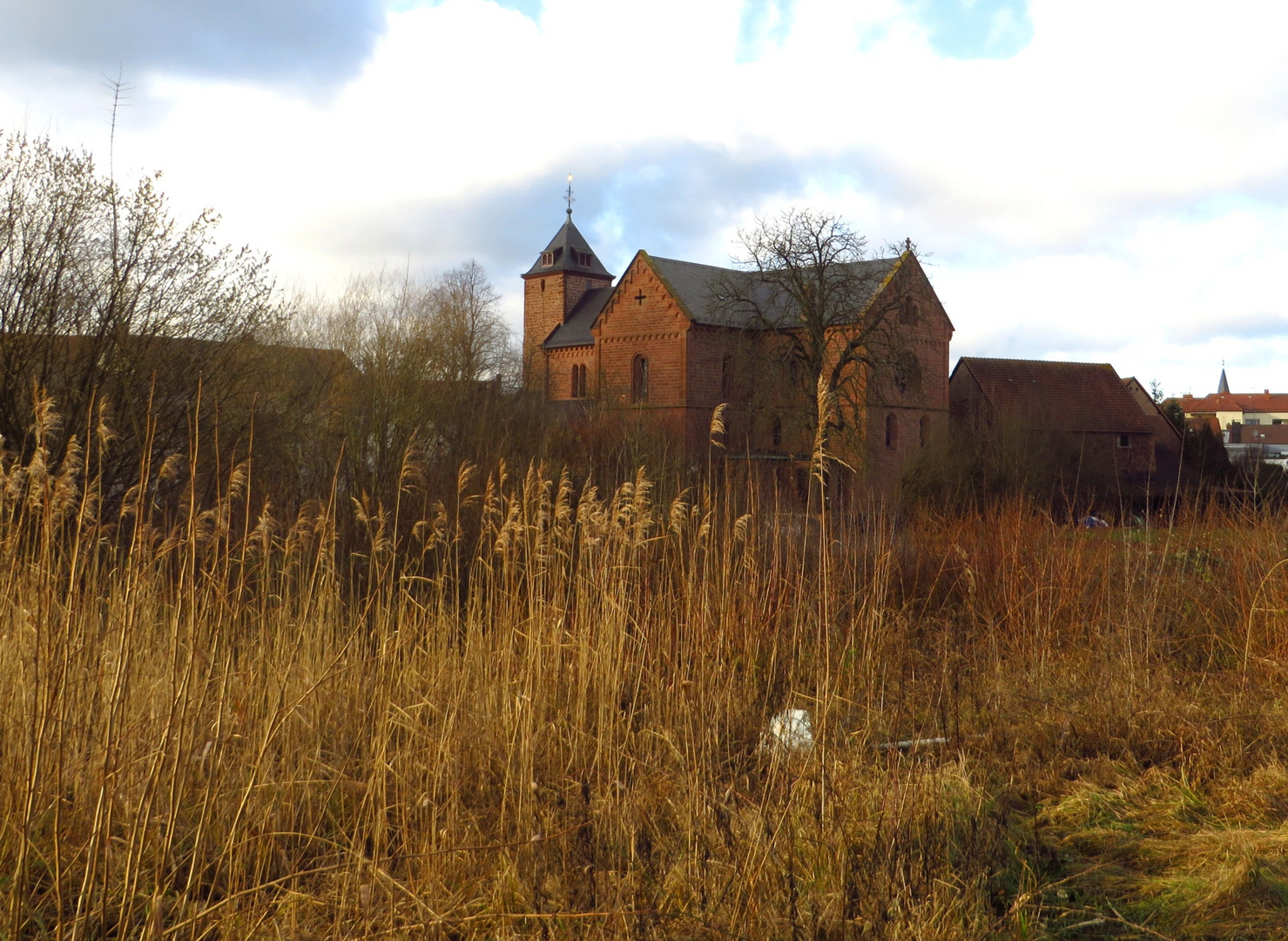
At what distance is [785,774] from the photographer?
12.3 ft

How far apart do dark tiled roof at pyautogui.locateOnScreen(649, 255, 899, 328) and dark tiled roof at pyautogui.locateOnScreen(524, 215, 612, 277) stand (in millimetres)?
13342

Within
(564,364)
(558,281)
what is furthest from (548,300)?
(564,364)

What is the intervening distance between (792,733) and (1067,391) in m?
45.8

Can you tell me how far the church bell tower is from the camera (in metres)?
55.8

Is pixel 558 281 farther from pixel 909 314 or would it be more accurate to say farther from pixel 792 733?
pixel 792 733

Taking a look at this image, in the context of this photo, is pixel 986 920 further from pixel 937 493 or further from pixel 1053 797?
pixel 937 493

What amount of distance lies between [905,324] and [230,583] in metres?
32.4

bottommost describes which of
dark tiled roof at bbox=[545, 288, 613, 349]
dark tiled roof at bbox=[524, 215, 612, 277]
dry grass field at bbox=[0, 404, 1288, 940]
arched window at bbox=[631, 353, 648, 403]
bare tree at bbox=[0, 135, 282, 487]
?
dry grass field at bbox=[0, 404, 1288, 940]

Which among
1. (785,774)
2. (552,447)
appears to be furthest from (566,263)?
(785,774)

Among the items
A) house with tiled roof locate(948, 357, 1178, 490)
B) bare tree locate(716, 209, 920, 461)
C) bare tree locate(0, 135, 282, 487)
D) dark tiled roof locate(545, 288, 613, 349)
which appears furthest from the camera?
dark tiled roof locate(545, 288, 613, 349)

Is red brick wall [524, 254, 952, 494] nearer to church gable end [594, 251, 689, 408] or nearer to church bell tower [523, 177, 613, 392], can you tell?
church gable end [594, 251, 689, 408]

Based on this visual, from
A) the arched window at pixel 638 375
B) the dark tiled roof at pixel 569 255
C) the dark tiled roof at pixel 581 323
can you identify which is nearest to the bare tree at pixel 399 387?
the arched window at pixel 638 375

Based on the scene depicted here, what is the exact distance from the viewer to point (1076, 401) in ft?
150

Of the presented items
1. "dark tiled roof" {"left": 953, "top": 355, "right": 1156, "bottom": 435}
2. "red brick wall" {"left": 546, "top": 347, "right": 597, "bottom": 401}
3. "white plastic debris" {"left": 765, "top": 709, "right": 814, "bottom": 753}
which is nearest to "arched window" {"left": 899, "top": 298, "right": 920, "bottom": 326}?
"dark tiled roof" {"left": 953, "top": 355, "right": 1156, "bottom": 435}
